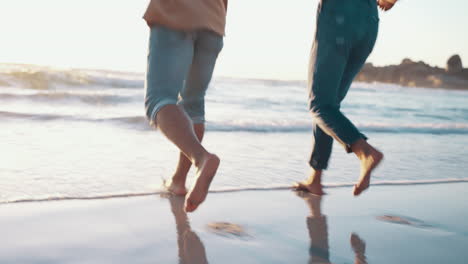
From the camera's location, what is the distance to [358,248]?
200 cm

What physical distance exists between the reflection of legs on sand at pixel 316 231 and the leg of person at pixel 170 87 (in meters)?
0.58

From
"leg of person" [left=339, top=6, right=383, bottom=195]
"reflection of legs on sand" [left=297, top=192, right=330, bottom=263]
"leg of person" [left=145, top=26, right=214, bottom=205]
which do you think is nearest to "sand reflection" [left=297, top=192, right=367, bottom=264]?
"reflection of legs on sand" [left=297, top=192, right=330, bottom=263]

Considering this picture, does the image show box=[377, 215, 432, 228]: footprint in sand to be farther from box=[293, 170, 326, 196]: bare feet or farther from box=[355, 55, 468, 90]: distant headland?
box=[355, 55, 468, 90]: distant headland

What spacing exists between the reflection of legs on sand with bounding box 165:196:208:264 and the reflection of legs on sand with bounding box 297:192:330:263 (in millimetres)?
414

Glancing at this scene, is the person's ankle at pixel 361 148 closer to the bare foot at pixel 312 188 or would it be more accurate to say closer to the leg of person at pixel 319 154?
the leg of person at pixel 319 154

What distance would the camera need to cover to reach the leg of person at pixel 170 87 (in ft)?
6.04

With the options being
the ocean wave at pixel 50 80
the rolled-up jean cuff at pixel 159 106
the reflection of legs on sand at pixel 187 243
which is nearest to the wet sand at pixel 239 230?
the reflection of legs on sand at pixel 187 243

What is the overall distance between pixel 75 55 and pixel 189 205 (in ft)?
62.5

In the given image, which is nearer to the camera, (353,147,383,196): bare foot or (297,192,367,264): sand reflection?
(297,192,367,264): sand reflection

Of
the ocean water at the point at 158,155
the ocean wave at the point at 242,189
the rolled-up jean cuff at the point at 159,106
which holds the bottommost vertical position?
the ocean water at the point at 158,155

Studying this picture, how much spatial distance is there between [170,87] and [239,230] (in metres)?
0.71

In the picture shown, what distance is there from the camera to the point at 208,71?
239 centimetres

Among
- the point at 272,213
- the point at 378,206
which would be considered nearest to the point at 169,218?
the point at 272,213

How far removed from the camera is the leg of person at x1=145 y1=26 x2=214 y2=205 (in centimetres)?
184
